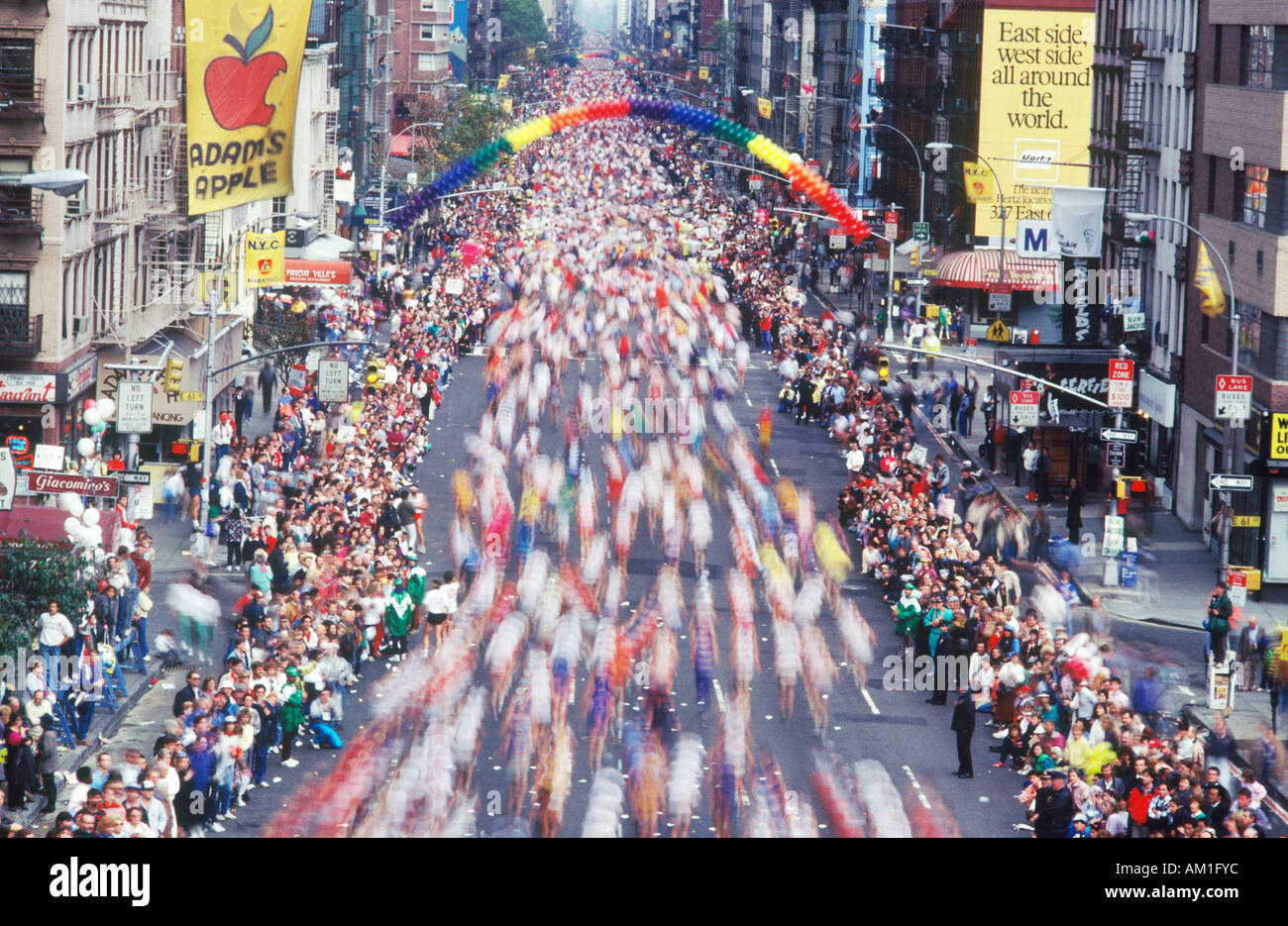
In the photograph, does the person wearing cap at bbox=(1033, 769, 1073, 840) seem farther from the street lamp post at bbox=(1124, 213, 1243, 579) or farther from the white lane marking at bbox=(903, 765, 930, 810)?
the street lamp post at bbox=(1124, 213, 1243, 579)

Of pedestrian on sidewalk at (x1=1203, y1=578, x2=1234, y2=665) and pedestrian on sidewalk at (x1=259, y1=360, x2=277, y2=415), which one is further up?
pedestrian on sidewalk at (x1=259, y1=360, x2=277, y2=415)

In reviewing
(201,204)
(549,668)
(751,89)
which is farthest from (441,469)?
(751,89)

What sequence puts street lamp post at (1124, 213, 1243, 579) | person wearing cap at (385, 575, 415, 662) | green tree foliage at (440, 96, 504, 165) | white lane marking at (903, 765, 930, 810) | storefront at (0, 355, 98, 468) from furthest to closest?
green tree foliage at (440, 96, 504, 165) < storefront at (0, 355, 98, 468) < street lamp post at (1124, 213, 1243, 579) < person wearing cap at (385, 575, 415, 662) < white lane marking at (903, 765, 930, 810)

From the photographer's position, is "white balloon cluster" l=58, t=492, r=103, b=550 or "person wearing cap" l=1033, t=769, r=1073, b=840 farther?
"white balloon cluster" l=58, t=492, r=103, b=550

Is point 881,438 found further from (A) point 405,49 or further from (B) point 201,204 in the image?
(A) point 405,49

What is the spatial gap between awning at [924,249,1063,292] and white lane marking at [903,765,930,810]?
4705 centimetres

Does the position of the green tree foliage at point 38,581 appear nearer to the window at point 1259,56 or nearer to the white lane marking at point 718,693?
the white lane marking at point 718,693

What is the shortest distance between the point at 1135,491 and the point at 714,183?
352ft

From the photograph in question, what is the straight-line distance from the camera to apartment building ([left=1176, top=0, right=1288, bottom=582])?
125ft

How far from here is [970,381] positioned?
197ft

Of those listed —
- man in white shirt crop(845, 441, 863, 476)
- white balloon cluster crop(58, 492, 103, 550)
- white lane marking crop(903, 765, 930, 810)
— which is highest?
white balloon cluster crop(58, 492, 103, 550)

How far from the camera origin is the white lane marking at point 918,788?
2366 centimetres

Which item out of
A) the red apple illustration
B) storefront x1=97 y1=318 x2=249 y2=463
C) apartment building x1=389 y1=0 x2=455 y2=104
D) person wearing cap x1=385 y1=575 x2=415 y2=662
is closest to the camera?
person wearing cap x1=385 y1=575 x2=415 y2=662

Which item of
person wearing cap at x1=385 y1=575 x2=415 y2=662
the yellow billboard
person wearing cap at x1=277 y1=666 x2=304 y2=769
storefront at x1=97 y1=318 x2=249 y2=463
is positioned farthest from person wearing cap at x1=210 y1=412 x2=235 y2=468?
the yellow billboard
